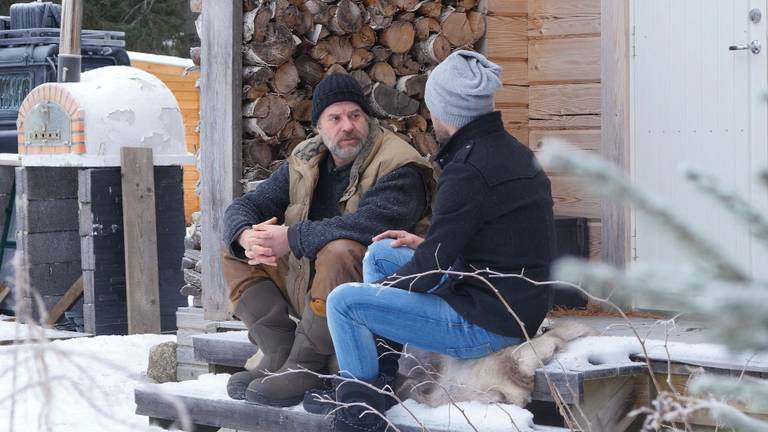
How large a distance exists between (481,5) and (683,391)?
2.94 m

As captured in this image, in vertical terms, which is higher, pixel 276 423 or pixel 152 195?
pixel 152 195

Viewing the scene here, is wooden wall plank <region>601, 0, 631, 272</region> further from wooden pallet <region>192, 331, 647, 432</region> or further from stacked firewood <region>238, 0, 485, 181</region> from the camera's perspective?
wooden pallet <region>192, 331, 647, 432</region>

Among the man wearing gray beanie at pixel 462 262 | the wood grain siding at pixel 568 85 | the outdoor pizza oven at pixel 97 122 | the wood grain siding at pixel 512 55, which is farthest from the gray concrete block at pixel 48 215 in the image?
the man wearing gray beanie at pixel 462 262

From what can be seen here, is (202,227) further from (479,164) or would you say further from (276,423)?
(479,164)

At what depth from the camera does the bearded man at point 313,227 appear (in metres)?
3.87

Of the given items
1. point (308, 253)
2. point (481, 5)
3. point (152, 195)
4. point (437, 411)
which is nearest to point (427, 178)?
point (308, 253)

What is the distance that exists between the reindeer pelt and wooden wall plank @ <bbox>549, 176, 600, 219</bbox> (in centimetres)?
198

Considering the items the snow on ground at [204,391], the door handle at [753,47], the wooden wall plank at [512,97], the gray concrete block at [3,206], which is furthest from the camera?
the gray concrete block at [3,206]

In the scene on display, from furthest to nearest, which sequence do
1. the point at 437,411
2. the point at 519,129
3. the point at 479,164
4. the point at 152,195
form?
the point at 152,195 < the point at 519,129 < the point at 437,411 < the point at 479,164

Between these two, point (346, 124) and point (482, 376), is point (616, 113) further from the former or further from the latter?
point (482, 376)

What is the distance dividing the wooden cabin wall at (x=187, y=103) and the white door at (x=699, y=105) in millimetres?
10433

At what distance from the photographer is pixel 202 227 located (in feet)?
18.1

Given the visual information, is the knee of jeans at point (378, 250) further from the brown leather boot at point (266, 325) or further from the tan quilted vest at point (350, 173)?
the brown leather boot at point (266, 325)

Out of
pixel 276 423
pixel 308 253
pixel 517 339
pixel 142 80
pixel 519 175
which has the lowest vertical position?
pixel 276 423
